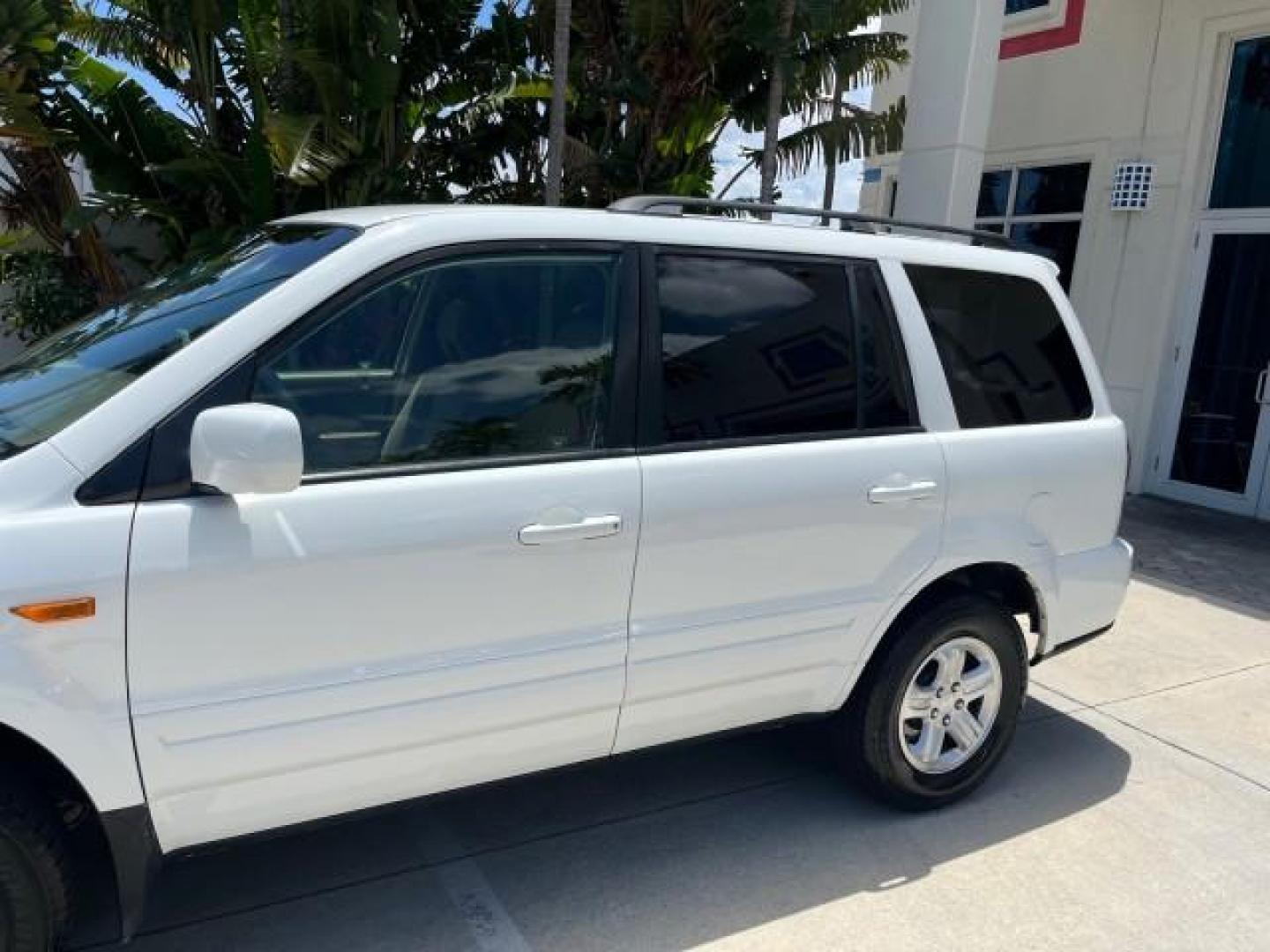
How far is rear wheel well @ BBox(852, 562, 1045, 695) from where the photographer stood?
345cm

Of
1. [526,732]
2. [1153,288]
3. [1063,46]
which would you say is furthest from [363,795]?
[1063,46]

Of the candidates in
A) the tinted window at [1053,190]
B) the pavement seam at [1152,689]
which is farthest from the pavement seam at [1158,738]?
the tinted window at [1053,190]

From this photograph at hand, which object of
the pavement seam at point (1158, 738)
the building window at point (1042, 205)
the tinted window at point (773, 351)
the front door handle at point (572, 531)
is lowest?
the pavement seam at point (1158, 738)

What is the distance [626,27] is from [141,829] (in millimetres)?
8264

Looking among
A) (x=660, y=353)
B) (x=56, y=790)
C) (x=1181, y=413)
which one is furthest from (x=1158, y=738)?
(x=1181, y=413)

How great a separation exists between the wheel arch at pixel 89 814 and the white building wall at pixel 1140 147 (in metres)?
9.39

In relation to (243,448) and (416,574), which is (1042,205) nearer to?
(416,574)

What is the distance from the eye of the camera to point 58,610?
6.75ft

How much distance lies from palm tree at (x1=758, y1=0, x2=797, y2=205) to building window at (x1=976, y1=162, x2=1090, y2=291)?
2.42 meters

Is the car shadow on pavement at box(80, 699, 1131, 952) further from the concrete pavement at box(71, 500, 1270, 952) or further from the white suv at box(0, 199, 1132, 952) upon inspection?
the white suv at box(0, 199, 1132, 952)

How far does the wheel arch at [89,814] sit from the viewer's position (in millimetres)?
2160

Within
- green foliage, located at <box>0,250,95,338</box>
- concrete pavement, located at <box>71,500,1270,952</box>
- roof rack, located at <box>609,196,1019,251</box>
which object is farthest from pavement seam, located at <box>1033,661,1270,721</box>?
green foliage, located at <box>0,250,95,338</box>

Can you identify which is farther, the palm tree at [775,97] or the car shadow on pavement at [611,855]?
the palm tree at [775,97]

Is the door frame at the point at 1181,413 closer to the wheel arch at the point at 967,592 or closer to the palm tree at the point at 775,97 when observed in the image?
Answer: the palm tree at the point at 775,97
